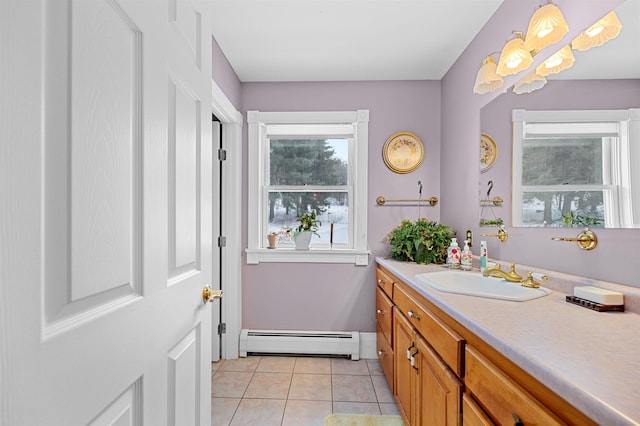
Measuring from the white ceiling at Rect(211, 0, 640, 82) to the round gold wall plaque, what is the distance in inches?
21.1

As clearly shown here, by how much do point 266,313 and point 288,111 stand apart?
1.84 meters

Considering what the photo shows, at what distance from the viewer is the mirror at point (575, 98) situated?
117cm

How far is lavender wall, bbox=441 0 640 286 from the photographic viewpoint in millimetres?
1252

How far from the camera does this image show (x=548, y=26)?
4.72ft

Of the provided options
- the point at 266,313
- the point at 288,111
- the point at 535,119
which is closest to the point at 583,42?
the point at 535,119

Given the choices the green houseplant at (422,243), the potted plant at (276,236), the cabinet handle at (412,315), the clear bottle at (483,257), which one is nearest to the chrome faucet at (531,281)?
the clear bottle at (483,257)

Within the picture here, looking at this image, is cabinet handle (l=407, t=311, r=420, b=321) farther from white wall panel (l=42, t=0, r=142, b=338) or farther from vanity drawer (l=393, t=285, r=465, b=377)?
white wall panel (l=42, t=0, r=142, b=338)

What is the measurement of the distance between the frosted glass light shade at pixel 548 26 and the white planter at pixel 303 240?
204 cm

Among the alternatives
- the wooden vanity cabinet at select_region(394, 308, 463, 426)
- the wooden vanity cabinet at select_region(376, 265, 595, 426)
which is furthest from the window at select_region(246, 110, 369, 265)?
the wooden vanity cabinet at select_region(394, 308, 463, 426)

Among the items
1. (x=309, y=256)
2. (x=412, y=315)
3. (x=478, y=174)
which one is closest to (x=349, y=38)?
(x=478, y=174)

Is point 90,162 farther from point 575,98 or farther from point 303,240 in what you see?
point 303,240

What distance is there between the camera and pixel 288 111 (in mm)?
2904

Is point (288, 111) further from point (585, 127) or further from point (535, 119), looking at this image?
point (585, 127)

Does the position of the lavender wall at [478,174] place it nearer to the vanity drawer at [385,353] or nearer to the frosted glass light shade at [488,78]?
the frosted glass light shade at [488,78]
